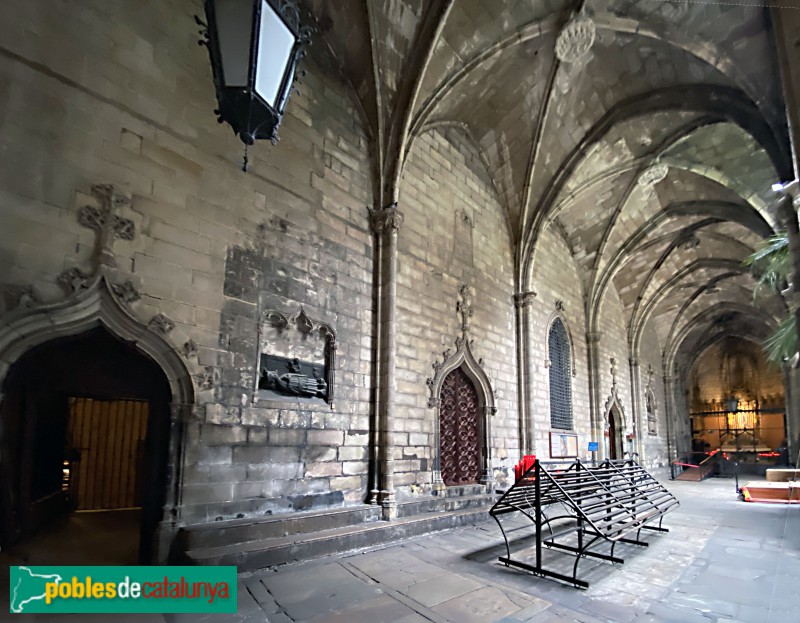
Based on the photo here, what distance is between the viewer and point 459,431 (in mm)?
8062

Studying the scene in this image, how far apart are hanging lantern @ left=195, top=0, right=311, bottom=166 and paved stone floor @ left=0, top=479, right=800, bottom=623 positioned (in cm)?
344

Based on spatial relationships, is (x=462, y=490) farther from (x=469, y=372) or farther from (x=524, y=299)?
(x=524, y=299)

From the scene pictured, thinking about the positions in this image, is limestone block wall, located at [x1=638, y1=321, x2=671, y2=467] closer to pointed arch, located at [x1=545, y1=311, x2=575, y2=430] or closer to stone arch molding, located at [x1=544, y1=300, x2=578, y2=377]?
stone arch molding, located at [x1=544, y1=300, x2=578, y2=377]

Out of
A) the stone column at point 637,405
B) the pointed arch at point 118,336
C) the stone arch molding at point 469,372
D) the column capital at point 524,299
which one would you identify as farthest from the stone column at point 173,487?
the stone column at point 637,405

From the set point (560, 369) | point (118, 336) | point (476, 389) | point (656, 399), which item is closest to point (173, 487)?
point (118, 336)

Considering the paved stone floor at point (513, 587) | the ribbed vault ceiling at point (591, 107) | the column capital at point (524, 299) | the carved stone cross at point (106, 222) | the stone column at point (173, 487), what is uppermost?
the ribbed vault ceiling at point (591, 107)

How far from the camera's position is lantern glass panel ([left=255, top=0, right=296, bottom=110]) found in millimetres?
2979

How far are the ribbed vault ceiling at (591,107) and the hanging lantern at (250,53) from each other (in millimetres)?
3827

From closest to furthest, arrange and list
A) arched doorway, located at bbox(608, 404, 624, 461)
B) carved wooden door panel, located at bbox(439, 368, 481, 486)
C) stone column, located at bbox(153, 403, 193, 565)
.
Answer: stone column, located at bbox(153, 403, 193, 565) < carved wooden door panel, located at bbox(439, 368, 481, 486) < arched doorway, located at bbox(608, 404, 624, 461)

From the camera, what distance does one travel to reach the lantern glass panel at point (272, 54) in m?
2.98

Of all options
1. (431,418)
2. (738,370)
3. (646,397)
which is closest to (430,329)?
(431,418)

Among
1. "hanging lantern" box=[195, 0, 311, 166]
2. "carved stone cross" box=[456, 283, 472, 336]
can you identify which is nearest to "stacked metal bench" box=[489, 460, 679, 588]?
"carved stone cross" box=[456, 283, 472, 336]

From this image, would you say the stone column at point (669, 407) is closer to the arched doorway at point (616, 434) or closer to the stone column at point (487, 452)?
the arched doorway at point (616, 434)

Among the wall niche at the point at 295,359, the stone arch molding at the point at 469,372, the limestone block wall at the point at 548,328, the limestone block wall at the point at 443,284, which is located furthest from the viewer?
the limestone block wall at the point at 548,328
